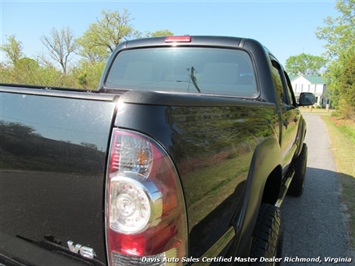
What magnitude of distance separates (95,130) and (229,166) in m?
0.74

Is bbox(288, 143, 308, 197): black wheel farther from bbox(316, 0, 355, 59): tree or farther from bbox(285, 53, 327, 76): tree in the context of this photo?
bbox(285, 53, 327, 76): tree

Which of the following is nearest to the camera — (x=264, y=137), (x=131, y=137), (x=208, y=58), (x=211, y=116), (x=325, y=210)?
(x=131, y=137)

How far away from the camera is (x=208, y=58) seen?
9.64 ft

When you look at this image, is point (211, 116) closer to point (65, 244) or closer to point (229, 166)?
point (229, 166)

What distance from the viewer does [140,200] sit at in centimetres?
110

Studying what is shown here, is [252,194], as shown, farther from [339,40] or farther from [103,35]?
[103,35]

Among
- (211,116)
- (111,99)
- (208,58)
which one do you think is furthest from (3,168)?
(208,58)

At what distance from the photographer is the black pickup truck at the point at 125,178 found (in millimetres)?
1124

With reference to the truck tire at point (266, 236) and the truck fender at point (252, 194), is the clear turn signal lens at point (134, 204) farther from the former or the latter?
the truck tire at point (266, 236)

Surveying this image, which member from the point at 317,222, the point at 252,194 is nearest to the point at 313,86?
the point at 317,222

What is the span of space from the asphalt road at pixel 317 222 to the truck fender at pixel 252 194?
5.55ft

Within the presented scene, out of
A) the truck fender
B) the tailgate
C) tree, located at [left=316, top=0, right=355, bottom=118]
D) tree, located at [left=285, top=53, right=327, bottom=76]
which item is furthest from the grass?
tree, located at [left=285, top=53, right=327, bottom=76]

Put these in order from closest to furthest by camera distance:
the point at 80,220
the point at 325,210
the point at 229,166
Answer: the point at 80,220 → the point at 229,166 → the point at 325,210

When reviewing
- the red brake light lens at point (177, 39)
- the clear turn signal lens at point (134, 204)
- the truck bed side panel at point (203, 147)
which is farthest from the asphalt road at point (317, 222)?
the clear turn signal lens at point (134, 204)
